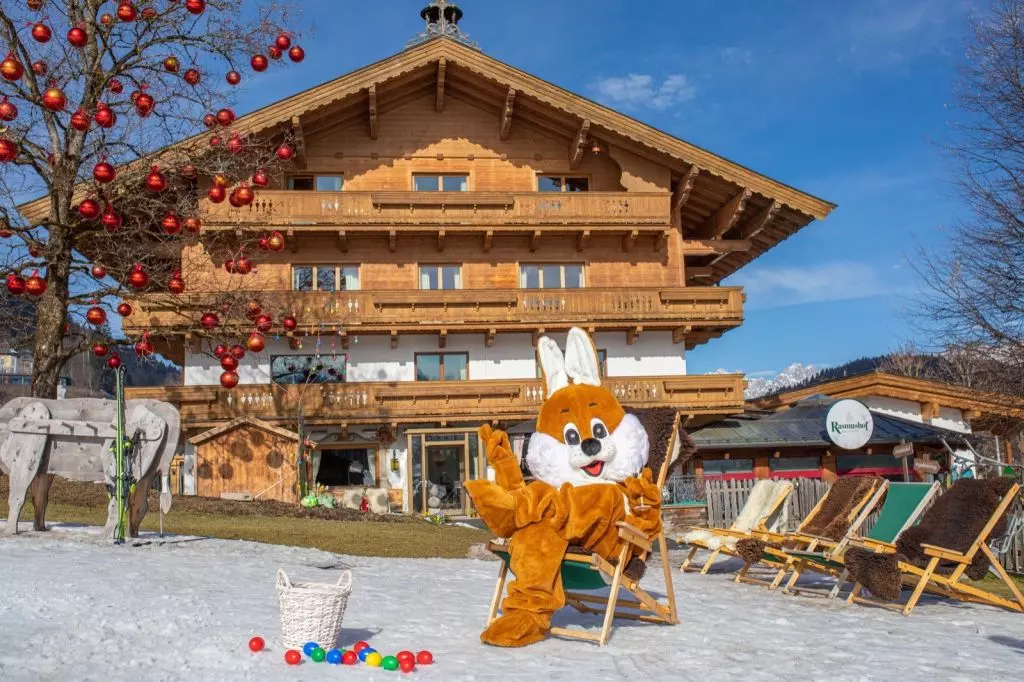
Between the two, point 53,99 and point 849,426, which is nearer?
point 53,99

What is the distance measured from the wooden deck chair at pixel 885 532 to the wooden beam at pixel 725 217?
60.4 ft

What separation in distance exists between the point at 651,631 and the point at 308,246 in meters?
21.1

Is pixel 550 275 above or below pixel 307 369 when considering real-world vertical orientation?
above

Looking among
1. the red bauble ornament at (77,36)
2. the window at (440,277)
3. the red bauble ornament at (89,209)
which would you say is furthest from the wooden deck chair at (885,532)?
the window at (440,277)

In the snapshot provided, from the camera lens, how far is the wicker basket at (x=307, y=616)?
227 inches

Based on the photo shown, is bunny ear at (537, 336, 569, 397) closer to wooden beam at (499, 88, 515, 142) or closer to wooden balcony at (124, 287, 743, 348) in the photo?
wooden balcony at (124, 287, 743, 348)

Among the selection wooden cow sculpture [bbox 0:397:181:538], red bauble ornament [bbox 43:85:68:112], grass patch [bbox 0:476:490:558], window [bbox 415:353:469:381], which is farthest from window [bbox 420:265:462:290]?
wooden cow sculpture [bbox 0:397:181:538]

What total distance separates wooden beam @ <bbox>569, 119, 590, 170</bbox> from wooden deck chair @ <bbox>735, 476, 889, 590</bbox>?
58.2 ft

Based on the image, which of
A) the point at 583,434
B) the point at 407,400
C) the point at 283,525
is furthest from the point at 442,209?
the point at 583,434

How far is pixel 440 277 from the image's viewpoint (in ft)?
88.5

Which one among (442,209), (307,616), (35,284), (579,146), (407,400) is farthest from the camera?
(579,146)

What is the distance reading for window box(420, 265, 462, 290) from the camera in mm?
26938

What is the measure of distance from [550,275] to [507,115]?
5.09 m

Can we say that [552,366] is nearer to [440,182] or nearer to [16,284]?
[16,284]
